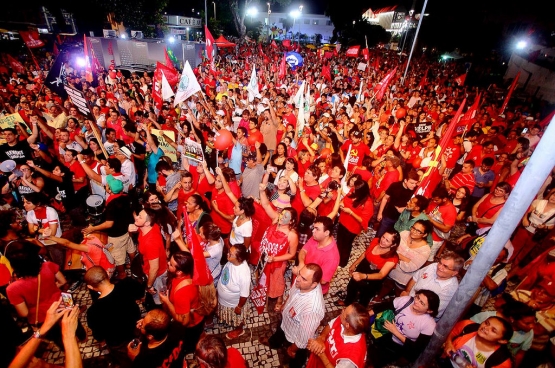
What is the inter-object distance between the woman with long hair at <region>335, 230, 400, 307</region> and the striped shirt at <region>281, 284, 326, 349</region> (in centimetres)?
96

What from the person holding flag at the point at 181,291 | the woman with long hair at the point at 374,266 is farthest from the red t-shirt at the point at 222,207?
the woman with long hair at the point at 374,266

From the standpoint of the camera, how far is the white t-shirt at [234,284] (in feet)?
11.6

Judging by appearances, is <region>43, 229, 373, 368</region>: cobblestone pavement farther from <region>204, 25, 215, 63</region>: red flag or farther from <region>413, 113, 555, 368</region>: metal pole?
<region>204, 25, 215, 63</region>: red flag

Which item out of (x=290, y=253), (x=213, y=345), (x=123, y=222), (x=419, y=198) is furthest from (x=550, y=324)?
(x=123, y=222)

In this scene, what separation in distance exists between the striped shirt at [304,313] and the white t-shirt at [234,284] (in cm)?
60

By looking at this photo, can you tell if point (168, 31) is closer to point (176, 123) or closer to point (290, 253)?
point (176, 123)

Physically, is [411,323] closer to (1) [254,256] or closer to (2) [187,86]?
(1) [254,256]

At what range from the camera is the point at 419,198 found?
175 inches

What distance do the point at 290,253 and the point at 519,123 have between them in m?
10.4

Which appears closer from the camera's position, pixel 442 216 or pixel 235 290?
pixel 235 290

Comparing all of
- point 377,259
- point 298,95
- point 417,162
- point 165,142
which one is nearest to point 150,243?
point 377,259

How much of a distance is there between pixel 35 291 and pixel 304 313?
9.58ft

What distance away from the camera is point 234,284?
358cm

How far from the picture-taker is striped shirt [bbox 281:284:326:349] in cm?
307
